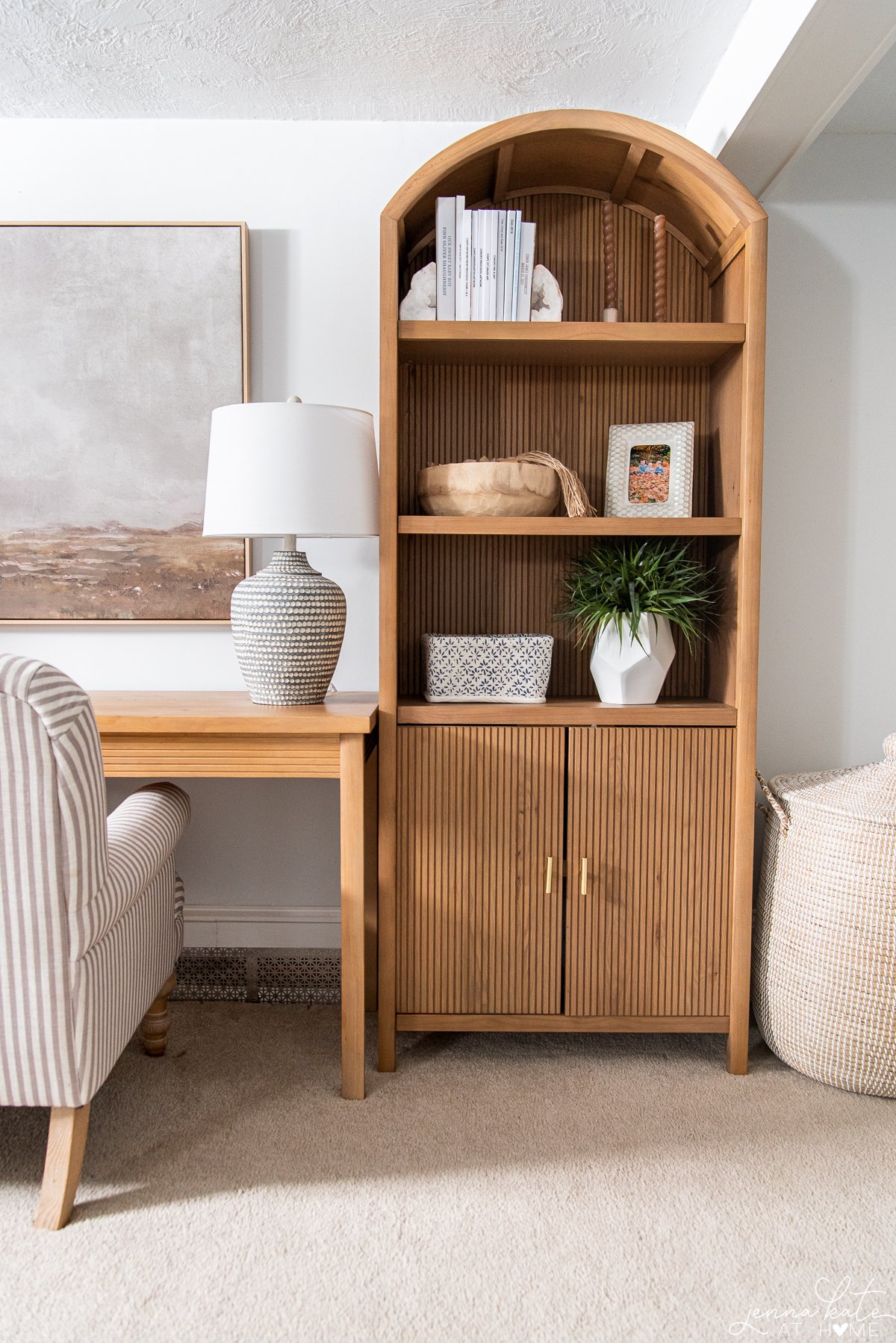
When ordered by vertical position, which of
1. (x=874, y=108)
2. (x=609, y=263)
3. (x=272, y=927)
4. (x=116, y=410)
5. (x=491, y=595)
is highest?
(x=874, y=108)

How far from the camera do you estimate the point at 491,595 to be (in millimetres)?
2297

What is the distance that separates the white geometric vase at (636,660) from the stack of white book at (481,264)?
2.39 feet

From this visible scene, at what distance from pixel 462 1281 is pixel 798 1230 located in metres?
0.56

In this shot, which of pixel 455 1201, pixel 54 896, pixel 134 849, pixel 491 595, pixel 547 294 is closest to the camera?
pixel 54 896

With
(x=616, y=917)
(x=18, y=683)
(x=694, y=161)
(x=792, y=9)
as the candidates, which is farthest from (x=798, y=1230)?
(x=792, y=9)

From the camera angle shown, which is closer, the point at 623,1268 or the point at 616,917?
the point at 623,1268

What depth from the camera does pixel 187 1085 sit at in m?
1.91

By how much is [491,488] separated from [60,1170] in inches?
58.8

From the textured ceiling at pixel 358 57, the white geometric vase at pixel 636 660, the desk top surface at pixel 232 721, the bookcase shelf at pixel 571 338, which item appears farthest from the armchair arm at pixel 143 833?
the textured ceiling at pixel 358 57

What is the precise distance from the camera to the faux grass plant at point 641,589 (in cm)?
199

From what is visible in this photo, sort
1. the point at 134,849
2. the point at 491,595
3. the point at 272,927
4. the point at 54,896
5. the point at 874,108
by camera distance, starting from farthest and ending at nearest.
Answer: the point at 272,927
the point at 491,595
the point at 874,108
the point at 134,849
the point at 54,896

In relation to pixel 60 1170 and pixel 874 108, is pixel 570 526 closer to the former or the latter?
pixel 874 108

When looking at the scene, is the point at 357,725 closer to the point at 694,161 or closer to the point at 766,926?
the point at 766,926

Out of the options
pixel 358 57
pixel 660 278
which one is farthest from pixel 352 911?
pixel 358 57
